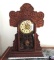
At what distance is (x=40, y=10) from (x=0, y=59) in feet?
2.01

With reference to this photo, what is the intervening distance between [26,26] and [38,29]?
169 mm

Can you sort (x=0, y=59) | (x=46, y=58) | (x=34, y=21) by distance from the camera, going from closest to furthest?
(x=0, y=59)
(x=46, y=58)
(x=34, y=21)

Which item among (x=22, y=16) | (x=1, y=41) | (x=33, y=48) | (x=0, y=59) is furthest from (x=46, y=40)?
(x=0, y=59)

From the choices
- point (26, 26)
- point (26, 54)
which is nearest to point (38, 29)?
point (26, 26)

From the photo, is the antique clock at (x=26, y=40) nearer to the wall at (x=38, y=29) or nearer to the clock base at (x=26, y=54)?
the clock base at (x=26, y=54)

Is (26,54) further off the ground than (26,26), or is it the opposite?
(26,26)

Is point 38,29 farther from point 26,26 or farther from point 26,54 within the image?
point 26,54

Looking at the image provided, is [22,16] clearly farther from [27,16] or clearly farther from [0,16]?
[0,16]

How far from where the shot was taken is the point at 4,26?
1.38 metres

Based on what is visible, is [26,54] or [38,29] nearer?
[26,54]

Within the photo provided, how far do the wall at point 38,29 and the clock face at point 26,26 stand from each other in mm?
152

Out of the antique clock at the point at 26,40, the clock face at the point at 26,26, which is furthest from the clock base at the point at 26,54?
the clock face at the point at 26,26

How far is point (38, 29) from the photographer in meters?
1.38

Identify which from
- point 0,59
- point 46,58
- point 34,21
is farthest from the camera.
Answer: point 34,21
